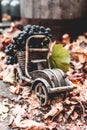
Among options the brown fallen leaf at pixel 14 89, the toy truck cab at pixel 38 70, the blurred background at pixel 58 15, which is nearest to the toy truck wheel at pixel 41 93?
the toy truck cab at pixel 38 70

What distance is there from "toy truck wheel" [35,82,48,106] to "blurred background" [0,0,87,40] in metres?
1.93

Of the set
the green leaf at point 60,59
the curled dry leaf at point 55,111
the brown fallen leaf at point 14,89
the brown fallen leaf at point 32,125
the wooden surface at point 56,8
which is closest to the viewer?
the brown fallen leaf at point 32,125

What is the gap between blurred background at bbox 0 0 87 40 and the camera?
15.4ft

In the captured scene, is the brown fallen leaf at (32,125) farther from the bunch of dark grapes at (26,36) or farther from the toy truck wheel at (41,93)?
the bunch of dark grapes at (26,36)

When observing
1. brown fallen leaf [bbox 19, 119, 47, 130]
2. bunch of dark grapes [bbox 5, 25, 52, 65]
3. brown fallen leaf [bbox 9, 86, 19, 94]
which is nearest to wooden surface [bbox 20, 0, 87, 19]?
bunch of dark grapes [bbox 5, 25, 52, 65]

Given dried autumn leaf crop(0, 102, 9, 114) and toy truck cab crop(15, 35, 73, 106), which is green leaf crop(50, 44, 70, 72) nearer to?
toy truck cab crop(15, 35, 73, 106)

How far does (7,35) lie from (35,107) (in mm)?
1964

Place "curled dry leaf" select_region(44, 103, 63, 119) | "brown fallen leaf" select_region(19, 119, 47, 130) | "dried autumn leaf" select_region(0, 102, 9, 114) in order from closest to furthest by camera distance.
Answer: "brown fallen leaf" select_region(19, 119, 47, 130)
"curled dry leaf" select_region(44, 103, 63, 119)
"dried autumn leaf" select_region(0, 102, 9, 114)

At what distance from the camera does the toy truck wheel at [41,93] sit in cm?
285

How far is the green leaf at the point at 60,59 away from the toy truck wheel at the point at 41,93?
458mm

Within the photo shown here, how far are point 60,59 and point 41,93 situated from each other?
1.76ft

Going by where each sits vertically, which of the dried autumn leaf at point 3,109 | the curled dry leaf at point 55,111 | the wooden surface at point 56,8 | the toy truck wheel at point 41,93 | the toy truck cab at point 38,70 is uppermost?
the wooden surface at point 56,8

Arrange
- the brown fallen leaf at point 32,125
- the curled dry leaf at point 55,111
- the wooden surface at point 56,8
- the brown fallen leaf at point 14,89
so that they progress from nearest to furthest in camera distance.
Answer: the brown fallen leaf at point 32,125 → the curled dry leaf at point 55,111 → the brown fallen leaf at point 14,89 → the wooden surface at point 56,8

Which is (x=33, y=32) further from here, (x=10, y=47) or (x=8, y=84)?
(x=8, y=84)
